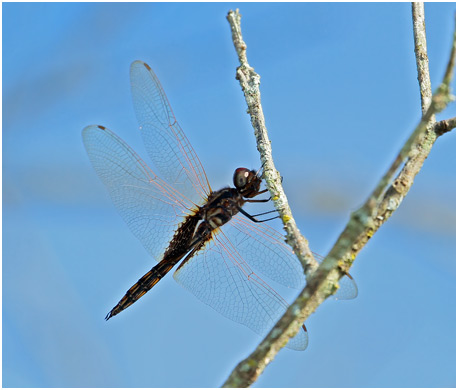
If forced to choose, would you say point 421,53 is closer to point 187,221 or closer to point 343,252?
point 343,252

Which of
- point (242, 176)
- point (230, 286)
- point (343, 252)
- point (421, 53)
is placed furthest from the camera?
point (230, 286)

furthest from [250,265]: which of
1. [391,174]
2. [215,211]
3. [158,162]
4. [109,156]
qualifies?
[391,174]

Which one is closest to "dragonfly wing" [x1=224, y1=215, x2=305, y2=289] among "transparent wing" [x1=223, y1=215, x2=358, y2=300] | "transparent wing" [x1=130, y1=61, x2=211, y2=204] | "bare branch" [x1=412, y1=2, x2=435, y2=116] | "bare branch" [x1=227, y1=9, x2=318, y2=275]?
"transparent wing" [x1=223, y1=215, x2=358, y2=300]

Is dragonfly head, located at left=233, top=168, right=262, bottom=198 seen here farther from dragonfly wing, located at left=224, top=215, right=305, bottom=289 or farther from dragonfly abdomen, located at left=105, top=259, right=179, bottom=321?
dragonfly abdomen, located at left=105, top=259, right=179, bottom=321

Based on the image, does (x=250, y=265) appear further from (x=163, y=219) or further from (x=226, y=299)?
(x=163, y=219)

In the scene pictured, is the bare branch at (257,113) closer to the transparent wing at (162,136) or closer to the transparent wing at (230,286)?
the transparent wing at (162,136)

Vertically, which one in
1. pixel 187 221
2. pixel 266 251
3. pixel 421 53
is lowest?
pixel 187 221

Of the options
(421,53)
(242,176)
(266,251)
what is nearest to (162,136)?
(242,176)

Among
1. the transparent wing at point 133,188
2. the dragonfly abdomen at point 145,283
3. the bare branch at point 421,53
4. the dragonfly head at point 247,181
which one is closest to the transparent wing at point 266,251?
the dragonfly head at point 247,181
